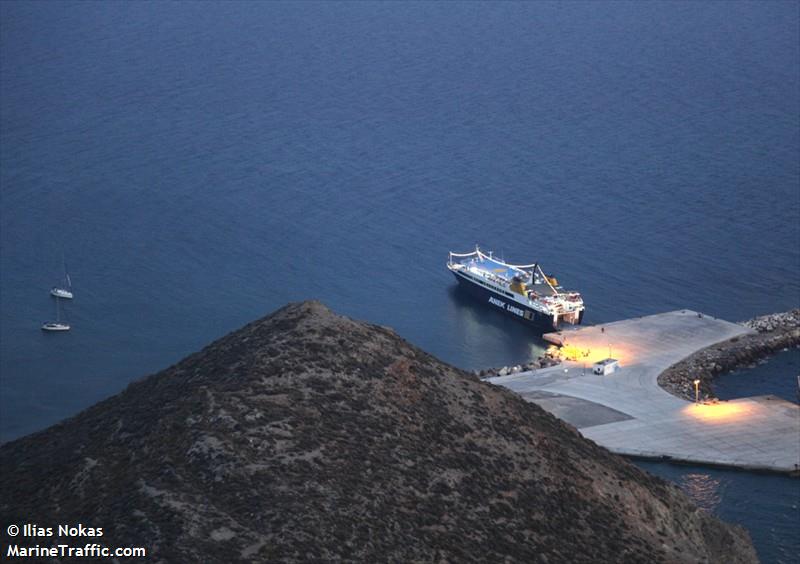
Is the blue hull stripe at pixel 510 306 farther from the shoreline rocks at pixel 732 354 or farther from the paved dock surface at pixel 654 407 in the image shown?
the shoreline rocks at pixel 732 354

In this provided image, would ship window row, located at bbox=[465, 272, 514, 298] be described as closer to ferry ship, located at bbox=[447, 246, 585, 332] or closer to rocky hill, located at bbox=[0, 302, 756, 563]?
ferry ship, located at bbox=[447, 246, 585, 332]

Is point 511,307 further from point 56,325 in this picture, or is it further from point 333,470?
point 333,470

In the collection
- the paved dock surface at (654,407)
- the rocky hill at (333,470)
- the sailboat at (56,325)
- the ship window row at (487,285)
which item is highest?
the ship window row at (487,285)

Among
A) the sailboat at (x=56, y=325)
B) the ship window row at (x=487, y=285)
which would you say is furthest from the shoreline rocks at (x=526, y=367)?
the sailboat at (x=56, y=325)

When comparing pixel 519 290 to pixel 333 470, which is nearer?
pixel 333 470

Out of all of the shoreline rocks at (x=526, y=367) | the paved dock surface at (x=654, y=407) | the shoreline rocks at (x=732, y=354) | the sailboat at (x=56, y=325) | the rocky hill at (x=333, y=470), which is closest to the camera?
the rocky hill at (x=333, y=470)

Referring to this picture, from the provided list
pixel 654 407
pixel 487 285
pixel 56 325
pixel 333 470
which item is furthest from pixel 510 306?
pixel 333 470

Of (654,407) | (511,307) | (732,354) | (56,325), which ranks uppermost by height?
(511,307)
